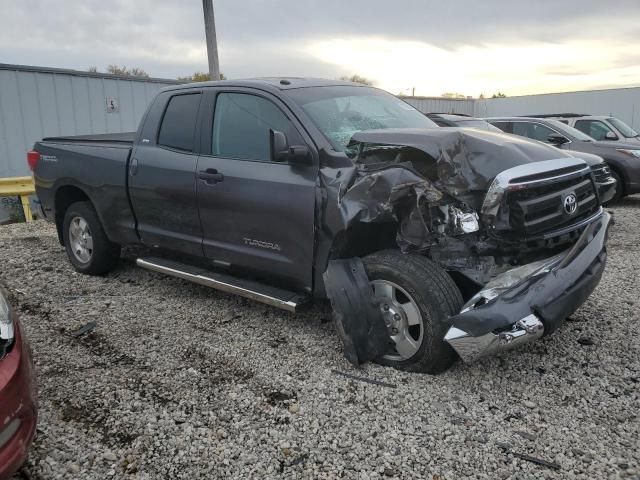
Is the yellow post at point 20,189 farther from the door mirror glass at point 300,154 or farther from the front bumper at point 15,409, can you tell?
the front bumper at point 15,409

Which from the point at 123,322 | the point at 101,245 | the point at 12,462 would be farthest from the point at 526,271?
the point at 101,245

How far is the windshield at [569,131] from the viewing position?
977 centimetres

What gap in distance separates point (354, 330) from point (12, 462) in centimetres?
189

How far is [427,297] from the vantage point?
3.07 meters

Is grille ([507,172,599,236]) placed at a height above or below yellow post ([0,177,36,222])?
above

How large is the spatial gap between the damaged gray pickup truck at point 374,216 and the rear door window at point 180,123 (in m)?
0.01

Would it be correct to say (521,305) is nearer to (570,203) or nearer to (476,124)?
(570,203)

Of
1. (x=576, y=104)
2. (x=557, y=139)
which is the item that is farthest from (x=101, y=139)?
(x=576, y=104)

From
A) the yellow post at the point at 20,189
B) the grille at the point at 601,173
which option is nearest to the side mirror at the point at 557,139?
the grille at the point at 601,173

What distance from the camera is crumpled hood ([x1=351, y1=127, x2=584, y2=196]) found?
10.0 ft

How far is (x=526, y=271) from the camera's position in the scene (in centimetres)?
305

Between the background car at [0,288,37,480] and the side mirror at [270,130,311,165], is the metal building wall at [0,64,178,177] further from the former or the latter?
the background car at [0,288,37,480]

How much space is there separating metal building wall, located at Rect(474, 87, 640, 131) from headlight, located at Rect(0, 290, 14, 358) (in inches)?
842

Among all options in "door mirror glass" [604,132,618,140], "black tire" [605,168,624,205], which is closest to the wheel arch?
"black tire" [605,168,624,205]
